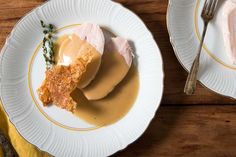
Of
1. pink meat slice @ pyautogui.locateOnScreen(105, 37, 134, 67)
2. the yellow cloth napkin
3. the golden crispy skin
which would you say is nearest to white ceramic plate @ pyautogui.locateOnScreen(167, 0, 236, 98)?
pink meat slice @ pyautogui.locateOnScreen(105, 37, 134, 67)

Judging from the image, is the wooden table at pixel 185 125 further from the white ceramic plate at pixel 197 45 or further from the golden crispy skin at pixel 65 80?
the golden crispy skin at pixel 65 80

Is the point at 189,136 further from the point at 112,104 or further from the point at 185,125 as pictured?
the point at 112,104

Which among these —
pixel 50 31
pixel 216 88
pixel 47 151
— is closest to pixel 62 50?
pixel 50 31

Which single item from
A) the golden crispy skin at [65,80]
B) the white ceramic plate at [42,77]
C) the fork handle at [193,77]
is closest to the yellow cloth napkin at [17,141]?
the white ceramic plate at [42,77]

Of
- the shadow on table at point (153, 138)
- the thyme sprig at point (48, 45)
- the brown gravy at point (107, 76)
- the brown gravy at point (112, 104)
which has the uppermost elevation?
the thyme sprig at point (48, 45)

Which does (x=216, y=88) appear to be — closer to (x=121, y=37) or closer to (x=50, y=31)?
(x=121, y=37)
